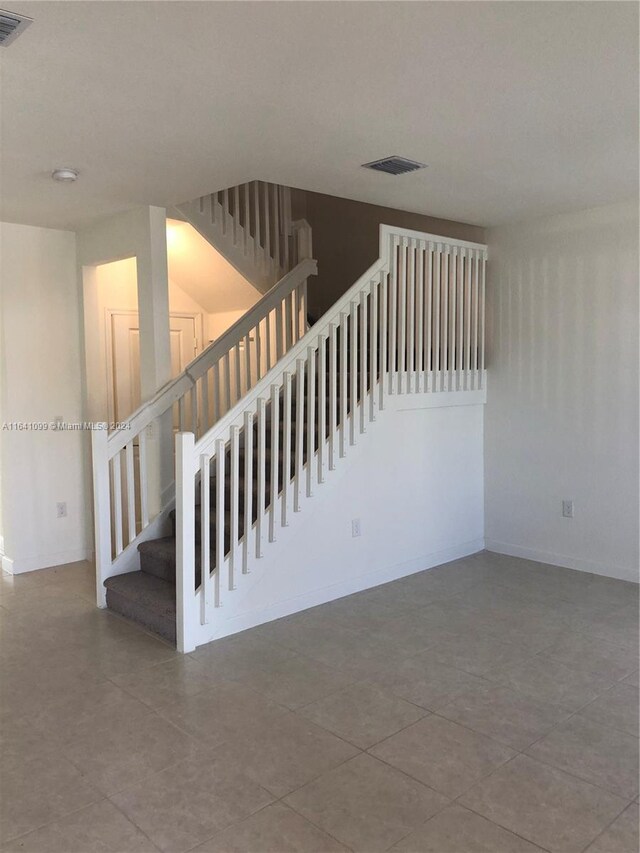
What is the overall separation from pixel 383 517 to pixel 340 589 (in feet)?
1.94

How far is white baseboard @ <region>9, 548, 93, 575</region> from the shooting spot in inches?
201

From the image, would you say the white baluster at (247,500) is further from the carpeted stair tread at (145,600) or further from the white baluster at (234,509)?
the carpeted stair tread at (145,600)

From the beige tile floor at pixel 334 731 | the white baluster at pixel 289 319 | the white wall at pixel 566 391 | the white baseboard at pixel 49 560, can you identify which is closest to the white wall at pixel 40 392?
the white baseboard at pixel 49 560

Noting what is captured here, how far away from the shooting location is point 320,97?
2.73m

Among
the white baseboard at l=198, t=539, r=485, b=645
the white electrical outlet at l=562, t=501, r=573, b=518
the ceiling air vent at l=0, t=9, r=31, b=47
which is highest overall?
the ceiling air vent at l=0, t=9, r=31, b=47

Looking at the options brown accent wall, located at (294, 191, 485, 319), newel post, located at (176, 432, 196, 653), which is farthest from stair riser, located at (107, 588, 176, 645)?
brown accent wall, located at (294, 191, 485, 319)

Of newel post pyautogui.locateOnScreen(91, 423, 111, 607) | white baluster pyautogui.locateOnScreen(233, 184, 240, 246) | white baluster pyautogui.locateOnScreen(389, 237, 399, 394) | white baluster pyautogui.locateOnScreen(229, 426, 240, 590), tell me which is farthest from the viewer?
white baluster pyautogui.locateOnScreen(233, 184, 240, 246)

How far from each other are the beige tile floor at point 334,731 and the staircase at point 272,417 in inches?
13.2

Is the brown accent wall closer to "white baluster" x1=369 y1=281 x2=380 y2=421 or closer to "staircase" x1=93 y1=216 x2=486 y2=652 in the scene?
"staircase" x1=93 y1=216 x2=486 y2=652

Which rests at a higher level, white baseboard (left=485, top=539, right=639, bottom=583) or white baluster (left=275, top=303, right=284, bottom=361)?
white baluster (left=275, top=303, right=284, bottom=361)

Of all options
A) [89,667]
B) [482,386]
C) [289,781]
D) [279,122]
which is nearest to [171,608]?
[89,667]

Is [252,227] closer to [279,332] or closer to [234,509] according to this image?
[279,332]

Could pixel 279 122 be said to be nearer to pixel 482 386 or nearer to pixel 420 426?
pixel 420 426

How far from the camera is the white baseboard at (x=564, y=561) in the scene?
4.69 metres
